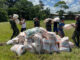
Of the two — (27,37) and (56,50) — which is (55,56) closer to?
(56,50)

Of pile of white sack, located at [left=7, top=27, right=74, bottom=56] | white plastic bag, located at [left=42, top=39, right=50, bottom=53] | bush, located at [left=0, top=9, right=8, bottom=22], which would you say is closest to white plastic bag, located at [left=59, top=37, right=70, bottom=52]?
pile of white sack, located at [left=7, top=27, right=74, bottom=56]

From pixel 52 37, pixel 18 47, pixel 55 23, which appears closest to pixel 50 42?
pixel 52 37

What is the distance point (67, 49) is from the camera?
6.11 meters

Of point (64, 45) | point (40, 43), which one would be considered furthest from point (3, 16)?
point (40, 43)

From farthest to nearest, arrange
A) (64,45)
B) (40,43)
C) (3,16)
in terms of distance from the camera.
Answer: (3,16) < (64,45) < (40,43)

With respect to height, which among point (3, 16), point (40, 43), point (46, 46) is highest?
point (40, 43)

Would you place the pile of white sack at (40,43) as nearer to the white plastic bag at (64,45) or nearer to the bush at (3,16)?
the white plastic bag at (64,45)

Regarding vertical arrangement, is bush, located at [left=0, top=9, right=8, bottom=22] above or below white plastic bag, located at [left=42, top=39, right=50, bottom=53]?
below

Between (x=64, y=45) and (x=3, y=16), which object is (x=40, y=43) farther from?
(x=3, y=16)

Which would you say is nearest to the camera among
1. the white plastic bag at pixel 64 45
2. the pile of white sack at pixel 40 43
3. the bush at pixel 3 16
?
the pile of white sack at pixel 40 43

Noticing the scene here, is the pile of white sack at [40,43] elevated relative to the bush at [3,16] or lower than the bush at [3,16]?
elevated

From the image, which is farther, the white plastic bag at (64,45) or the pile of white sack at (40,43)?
the white plastic bag at (64,45)

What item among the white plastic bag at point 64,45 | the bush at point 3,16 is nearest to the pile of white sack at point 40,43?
the white plastic bag at point 64,45

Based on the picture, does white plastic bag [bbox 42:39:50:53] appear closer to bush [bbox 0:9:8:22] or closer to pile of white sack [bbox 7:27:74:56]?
pile of white sack [bbox 7:27:74:56]
